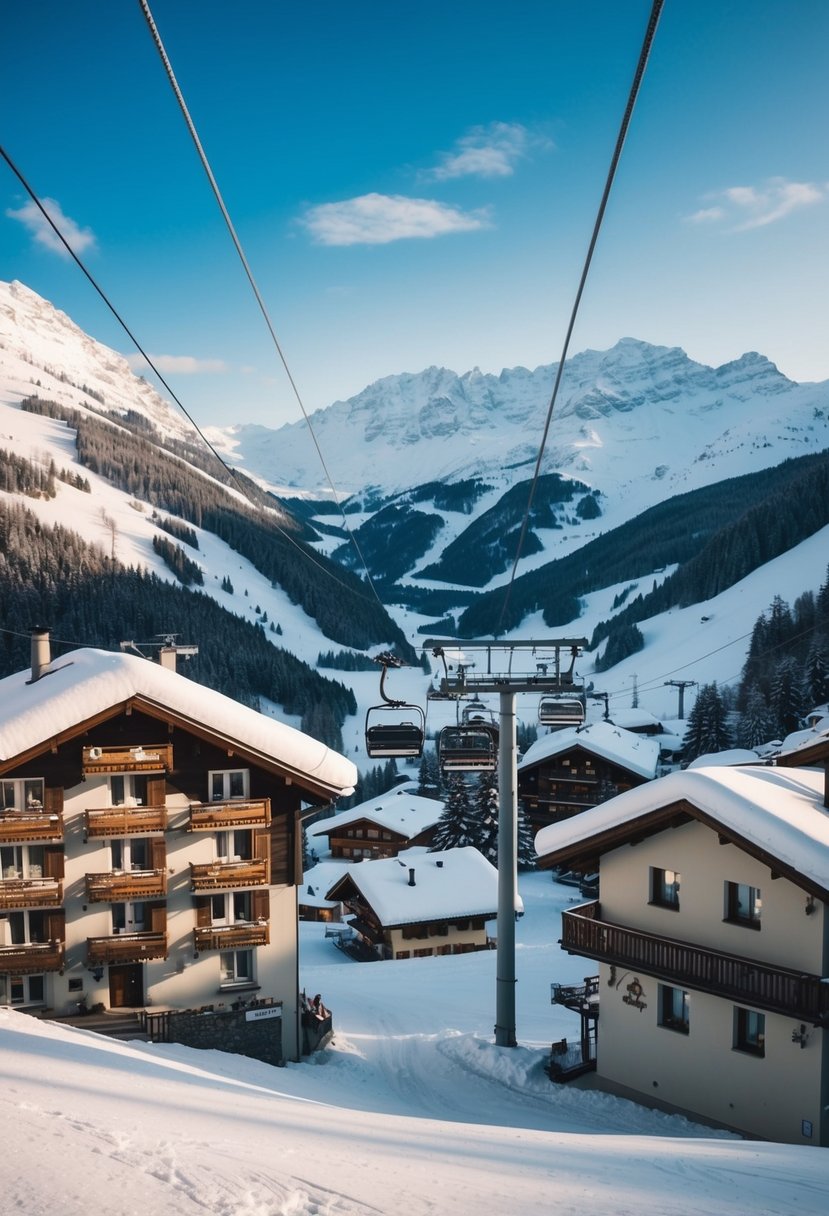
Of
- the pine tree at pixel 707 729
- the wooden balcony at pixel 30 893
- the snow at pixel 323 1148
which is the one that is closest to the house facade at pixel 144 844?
the wooden balcony at pixel 30 893

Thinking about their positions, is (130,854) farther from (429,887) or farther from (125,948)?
(429,887)

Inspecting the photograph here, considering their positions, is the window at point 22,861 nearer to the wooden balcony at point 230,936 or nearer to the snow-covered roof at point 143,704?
the snow-covered roof at point 143,704

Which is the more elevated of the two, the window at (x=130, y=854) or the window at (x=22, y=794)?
the window at (x=22, y=794)

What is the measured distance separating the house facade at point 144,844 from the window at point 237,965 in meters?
0.04

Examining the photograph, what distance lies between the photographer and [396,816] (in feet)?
235

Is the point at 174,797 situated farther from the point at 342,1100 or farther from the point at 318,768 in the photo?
the point at 342,1100

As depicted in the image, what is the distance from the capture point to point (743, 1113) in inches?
671

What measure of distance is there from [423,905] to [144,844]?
911 inches

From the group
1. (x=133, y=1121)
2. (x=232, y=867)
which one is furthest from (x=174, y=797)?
(x=133, y=1121)

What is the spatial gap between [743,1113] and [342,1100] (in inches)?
314

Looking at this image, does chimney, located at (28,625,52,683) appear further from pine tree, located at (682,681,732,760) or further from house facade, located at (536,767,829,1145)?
pine tree, located at (682,681,732,760)

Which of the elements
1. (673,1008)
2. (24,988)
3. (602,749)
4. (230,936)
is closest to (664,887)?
(673,1008)

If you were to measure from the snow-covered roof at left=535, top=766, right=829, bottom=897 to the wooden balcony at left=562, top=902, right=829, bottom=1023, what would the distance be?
1.83m

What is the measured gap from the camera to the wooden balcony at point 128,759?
68.4 feet
